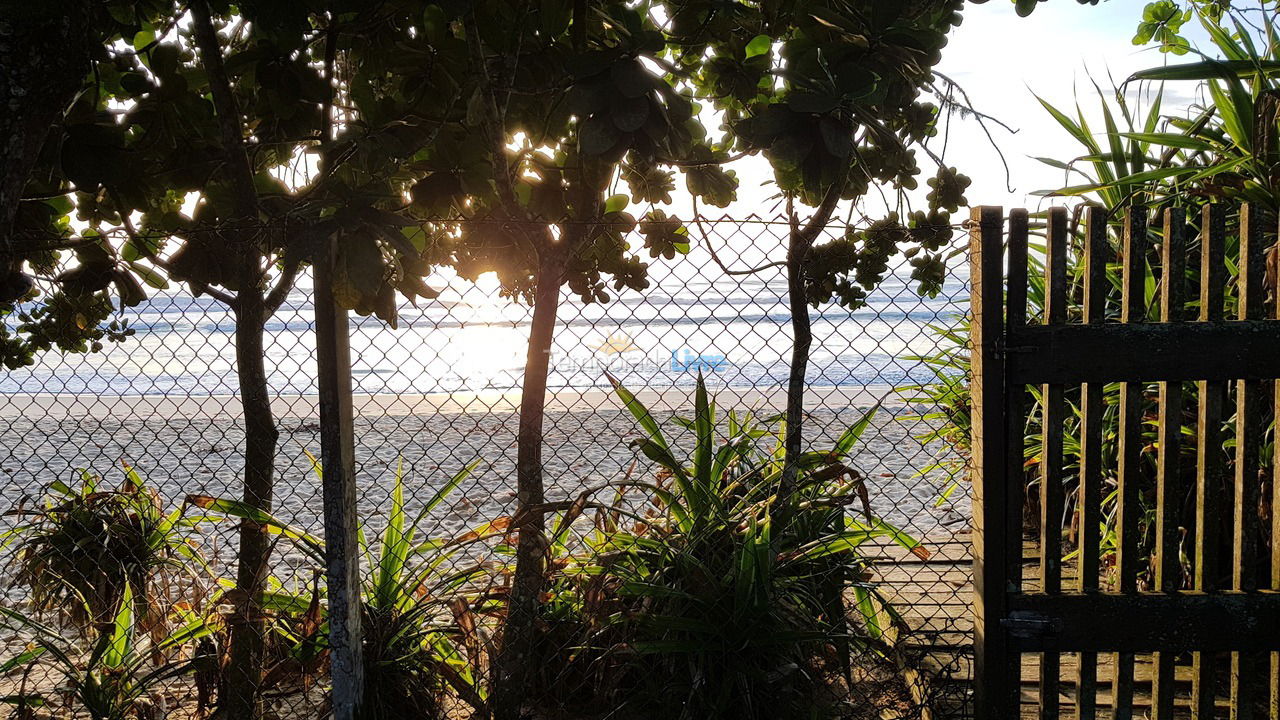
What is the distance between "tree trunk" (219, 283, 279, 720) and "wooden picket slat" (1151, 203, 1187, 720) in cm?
247

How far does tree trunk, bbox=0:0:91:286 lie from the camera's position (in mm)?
1916

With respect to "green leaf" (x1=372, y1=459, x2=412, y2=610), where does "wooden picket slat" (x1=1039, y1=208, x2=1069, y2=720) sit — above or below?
above

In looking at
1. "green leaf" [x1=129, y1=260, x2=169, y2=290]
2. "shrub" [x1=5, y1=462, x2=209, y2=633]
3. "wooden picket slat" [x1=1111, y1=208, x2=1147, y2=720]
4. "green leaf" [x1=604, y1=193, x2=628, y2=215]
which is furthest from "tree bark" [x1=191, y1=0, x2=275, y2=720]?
"wooden picket slat" [x1=1111, y1=208, x2=1147, y2=720]

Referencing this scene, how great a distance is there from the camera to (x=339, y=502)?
2549mm

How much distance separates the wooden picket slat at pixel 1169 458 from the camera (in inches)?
93.7

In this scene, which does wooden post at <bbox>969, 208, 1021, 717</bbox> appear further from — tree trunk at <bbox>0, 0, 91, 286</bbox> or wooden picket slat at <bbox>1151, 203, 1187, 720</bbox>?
tree trunk at <bbox>0, 0, 91, 286</bbox>

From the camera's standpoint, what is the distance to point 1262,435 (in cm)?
320

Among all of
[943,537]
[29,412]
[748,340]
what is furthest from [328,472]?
[748,340]

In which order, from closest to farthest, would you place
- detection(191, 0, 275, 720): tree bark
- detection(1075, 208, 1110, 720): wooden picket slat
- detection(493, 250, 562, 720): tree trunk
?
detection(1075, 208, 1110, 720): wooden picket slat, detection(191, 0, 275, 720): tree bark, detection(493, 250, 562, 720): tree trunk

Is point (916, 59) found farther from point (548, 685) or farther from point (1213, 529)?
point (548, 685)

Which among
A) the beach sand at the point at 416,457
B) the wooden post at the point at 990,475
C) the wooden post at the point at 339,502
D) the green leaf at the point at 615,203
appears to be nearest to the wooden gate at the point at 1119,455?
the wooden post at the point at 990,475

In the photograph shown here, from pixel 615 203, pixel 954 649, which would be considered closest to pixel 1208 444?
pixel 954 649

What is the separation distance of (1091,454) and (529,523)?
5.19 ft

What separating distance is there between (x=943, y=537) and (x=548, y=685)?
2.69m
